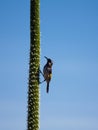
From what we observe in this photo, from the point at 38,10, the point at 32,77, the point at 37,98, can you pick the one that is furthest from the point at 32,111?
the point at 38,10

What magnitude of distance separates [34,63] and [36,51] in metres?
0.37

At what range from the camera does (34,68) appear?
8.55 metres

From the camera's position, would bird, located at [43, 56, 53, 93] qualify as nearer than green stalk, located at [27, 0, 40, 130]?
No

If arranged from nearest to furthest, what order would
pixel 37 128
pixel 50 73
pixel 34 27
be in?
1. pixel 37 128
2. pixel 34 27
3. pixel 50 73

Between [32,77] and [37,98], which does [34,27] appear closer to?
[32,77]

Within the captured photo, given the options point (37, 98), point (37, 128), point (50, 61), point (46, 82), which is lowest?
point (37, 128)

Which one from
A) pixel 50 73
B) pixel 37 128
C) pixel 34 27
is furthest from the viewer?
pixel 50 73

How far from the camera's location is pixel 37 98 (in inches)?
329

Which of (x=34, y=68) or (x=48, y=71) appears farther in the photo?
(x=48, y=71)

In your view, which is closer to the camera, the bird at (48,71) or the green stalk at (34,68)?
the green stalk at (34,68)

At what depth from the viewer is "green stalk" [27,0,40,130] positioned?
827 centimetres

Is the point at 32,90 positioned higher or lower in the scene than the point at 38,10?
lower

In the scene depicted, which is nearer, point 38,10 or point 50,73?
point 38,10

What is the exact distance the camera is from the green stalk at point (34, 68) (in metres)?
8.27
